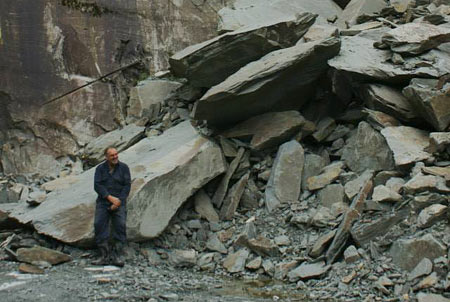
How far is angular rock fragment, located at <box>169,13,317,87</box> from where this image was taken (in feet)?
30.4

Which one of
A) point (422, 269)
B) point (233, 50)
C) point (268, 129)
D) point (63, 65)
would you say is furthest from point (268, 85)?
point (63, 65)

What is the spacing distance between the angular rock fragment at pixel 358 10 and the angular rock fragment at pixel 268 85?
2.30 m

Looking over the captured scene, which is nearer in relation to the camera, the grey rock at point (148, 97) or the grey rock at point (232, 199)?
the grey rock at point (232, 199)

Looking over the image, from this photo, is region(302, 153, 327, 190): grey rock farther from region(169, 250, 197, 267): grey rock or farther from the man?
the man

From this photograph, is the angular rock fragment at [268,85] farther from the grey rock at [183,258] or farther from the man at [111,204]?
the grey rock at [183,258]

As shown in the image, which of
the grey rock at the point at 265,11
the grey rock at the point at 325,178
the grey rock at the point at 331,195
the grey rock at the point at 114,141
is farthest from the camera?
the grey rock at the point at 265,11

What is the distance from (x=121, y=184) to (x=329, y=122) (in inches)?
130

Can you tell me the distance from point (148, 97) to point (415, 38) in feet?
15.1

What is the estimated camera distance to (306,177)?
8633mm

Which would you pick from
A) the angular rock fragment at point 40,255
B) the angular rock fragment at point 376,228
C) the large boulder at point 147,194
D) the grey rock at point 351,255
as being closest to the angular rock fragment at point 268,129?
the large boulder at point 147,194

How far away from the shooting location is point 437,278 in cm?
608

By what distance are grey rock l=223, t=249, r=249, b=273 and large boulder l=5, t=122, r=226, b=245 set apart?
39.2 inches

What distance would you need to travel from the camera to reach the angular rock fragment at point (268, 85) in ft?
27.7

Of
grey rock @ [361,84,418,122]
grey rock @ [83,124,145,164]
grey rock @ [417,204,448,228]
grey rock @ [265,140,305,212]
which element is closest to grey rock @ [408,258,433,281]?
grey rock @ [417,204,448,228]
